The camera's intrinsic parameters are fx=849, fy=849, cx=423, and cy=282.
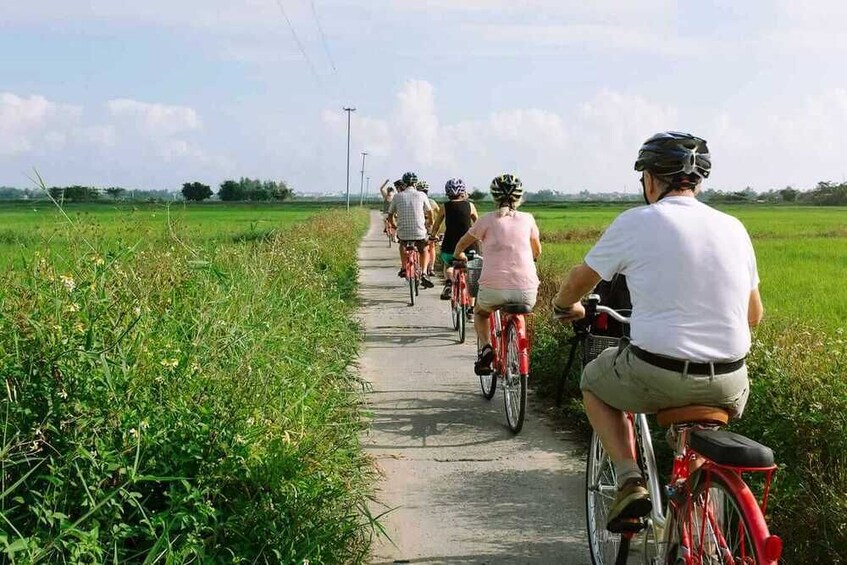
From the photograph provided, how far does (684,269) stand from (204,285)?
4.32 meters

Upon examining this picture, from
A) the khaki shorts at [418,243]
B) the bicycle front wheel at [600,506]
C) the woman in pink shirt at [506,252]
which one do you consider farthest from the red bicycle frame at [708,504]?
the khaki shorts at [418,243]

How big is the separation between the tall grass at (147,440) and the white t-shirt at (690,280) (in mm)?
1782

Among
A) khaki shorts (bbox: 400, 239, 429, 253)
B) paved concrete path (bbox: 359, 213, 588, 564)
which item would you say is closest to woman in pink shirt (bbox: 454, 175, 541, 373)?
paved concrete path (bbox: 359, 213, 588, 564)

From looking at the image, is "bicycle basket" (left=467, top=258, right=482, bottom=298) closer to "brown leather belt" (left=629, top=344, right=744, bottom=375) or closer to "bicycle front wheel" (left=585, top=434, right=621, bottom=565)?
"bicycle front wheel" (left=585, top=434, right=621, bottom=565)

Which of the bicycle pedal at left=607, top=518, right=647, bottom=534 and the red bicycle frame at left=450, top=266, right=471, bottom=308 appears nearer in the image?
the bicycle pedal at left=607, top=518, right=647, bottom=534

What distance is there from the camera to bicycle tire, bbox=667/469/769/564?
2426mm

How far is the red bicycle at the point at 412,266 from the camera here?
13.5m

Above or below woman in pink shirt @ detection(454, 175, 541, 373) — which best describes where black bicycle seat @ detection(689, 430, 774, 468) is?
below

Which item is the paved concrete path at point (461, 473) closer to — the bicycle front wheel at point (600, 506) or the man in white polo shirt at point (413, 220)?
the bicycle front wheel at point (600, 506)

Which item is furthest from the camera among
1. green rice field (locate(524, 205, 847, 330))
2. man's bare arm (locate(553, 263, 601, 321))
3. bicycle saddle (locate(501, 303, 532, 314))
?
green rice field (locate(524, 205, 847, 330))

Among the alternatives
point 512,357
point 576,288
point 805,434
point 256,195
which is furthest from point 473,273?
point 256,195

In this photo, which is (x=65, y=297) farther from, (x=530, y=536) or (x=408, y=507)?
(x=530, y=536)

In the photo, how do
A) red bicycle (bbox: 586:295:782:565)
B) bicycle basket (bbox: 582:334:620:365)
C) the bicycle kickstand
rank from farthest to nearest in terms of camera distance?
bicycle basket (bbox: 582:334:620:365) → the bicycle kickstand → red bicycle (bbox: 586:295:782:565)

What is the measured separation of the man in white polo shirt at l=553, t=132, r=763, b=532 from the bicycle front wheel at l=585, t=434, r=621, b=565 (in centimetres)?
76
